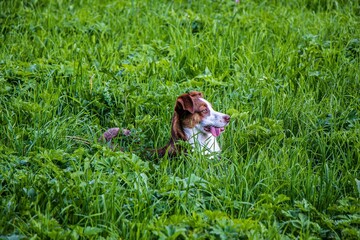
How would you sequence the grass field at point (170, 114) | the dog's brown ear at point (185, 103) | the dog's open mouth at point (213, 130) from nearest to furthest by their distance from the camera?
the grass field at point (170, 114)
the dog's brown ear at point (185, 103)
the dog's open mouth at point (213, 130)

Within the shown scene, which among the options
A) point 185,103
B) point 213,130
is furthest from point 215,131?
point 185,103

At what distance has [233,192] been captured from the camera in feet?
13.0

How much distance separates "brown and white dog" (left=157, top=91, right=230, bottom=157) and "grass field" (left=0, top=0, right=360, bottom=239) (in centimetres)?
17

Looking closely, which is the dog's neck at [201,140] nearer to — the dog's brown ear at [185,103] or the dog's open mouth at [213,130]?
the dog's open mouth at [213,130]

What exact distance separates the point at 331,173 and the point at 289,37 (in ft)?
9.23

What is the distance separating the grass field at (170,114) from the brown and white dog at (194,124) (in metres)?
0.17

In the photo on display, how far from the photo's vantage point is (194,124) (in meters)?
4.61

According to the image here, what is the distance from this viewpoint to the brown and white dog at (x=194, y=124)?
454cm

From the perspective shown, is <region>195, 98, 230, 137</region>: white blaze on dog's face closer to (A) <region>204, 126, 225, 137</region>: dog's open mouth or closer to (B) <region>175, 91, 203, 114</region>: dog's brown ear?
(A) <region>204, 126, 225, 137</region>: dog's open mouth

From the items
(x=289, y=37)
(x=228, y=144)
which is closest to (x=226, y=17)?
(x=289, y=37)

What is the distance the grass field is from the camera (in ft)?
12.0

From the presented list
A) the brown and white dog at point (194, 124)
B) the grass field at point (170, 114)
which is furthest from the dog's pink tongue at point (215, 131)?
the grass field at point (170, 114)

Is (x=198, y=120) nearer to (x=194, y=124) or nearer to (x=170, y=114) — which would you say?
(x=194, y=124)

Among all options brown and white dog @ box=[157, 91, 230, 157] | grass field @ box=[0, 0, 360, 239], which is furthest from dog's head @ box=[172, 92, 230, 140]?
grass field @ box=[0, 0, 360, 239]
